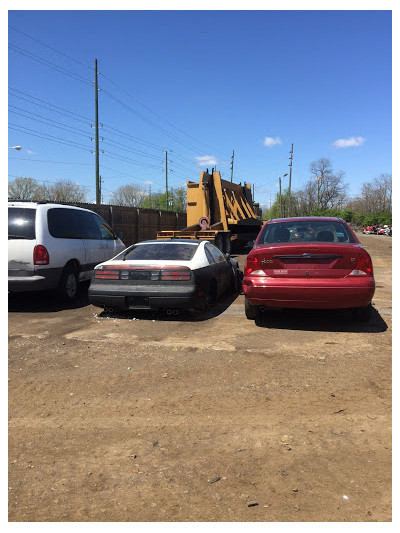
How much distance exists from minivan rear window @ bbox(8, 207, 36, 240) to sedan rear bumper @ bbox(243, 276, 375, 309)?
4.00m

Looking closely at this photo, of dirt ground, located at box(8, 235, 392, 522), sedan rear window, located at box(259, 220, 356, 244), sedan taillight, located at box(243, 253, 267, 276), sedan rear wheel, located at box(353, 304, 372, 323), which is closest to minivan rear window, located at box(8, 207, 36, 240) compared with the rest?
dirt ground, located at box(8, 235, 392, 522)

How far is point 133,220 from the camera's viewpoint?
802 inches

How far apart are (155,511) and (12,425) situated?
1557 millimetres

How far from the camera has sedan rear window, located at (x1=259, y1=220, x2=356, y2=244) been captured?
6059 mm

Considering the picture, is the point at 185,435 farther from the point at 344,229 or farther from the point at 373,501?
the point at 344,229

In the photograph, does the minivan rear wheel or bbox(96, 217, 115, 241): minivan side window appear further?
bbox(96, 217, 115, 241): minivan side window

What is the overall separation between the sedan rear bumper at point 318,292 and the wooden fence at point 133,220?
36.1 feet

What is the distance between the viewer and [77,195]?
232ft

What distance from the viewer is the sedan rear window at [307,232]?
606 cm

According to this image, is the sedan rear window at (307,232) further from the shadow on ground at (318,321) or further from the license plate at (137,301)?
the license plate at (137,301)

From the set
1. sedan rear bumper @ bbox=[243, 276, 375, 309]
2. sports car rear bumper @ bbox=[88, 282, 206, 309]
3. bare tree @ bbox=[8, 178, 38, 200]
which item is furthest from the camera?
bare tree @ bbox=[8, 178, 38, 200]

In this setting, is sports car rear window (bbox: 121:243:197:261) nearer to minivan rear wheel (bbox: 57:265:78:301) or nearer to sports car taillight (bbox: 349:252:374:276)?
minivan rear wheel (bbox: 57:265:78:301)

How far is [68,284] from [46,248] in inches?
37.3

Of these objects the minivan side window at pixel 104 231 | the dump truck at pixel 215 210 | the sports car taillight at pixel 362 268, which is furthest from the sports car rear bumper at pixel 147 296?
the dump truck at pixel 215 210
